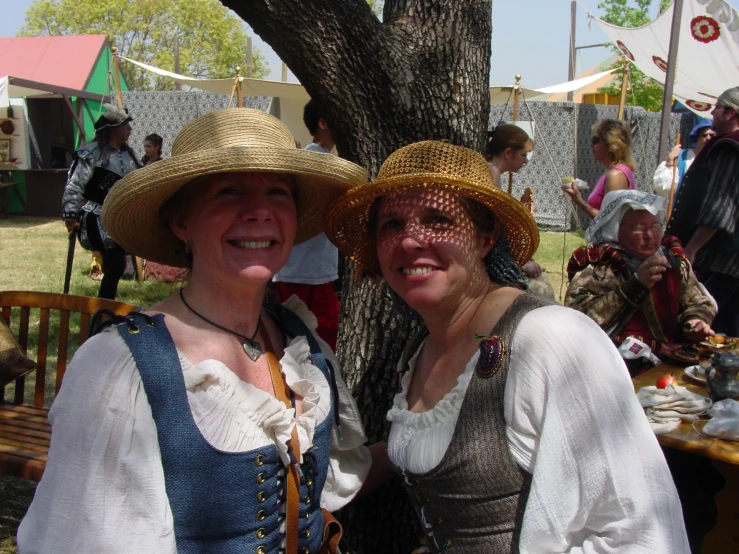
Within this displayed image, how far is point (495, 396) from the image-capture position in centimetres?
151

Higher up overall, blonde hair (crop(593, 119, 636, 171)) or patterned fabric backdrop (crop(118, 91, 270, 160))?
patterned fabric backdrop (crop(118, 91, 270, 160))

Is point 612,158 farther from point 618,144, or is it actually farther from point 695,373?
point 695,373

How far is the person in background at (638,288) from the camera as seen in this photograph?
131 inches

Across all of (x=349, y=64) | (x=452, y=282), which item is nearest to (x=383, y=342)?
(x=452, y=282)

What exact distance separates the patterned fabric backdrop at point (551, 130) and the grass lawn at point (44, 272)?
116 centimetres

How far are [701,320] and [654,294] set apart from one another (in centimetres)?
25

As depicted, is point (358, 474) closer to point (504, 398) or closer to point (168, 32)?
point (504, 398)

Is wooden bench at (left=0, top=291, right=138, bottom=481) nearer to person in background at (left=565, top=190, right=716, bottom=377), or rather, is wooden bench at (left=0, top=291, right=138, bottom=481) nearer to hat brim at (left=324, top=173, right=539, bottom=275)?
hat brim at (left=324, top=173, right=539, bottom=275)

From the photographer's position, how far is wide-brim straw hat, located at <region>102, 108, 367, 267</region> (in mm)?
1565

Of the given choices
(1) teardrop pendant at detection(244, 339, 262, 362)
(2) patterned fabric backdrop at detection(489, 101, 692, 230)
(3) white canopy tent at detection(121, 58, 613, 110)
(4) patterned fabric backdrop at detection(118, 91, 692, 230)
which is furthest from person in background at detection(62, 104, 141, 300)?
(2) patterned fabric backdrop at detection(489, 101, 692, 230)

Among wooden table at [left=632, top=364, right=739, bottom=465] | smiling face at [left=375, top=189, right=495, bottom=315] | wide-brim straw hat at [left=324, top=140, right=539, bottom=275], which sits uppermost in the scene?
wide-brim straw hat at [left=324, top=140, right=539, bottom=275]

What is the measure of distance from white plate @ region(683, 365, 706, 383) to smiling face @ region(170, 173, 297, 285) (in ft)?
6.92

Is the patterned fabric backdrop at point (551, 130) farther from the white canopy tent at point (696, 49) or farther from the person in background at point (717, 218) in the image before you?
the person in background at point (717, 218)

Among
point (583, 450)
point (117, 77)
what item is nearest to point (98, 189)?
point (117, 77)
